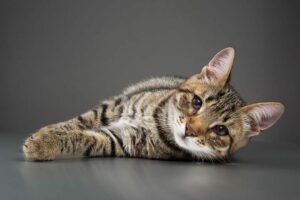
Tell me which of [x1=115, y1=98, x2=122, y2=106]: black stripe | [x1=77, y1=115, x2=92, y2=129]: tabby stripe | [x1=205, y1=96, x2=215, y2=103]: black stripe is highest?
[x1=205, y1=96, x2=215, y2=103]: black stripe

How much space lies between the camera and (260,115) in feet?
6.14

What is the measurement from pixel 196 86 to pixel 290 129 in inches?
54.9

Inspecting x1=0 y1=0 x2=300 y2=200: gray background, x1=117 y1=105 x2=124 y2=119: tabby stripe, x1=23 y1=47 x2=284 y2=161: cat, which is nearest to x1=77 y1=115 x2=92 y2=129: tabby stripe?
x1=23 y1=47 x2=284 y2=161: cat

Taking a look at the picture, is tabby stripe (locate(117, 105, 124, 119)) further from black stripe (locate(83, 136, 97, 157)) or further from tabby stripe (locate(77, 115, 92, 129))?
black stripe (locate(83, 136, 97, 157))

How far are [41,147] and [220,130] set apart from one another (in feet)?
1.95

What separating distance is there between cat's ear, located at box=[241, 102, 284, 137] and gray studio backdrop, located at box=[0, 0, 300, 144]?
111cm

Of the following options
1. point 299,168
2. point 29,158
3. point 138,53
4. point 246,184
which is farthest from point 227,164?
point 138,53

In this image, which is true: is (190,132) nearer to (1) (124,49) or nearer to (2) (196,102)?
(2) (196,102)

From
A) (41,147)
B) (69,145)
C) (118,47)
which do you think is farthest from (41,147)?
(118,47)

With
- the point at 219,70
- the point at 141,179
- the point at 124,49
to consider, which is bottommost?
the point at 141,179

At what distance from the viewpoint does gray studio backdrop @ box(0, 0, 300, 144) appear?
9.61ft

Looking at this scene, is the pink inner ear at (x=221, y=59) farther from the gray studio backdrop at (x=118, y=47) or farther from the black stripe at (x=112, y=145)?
the gray studio backdrop at (x=118, y=47)

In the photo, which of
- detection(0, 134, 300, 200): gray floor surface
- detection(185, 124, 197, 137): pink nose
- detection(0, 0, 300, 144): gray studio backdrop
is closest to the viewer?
detection(0, 134, 300, 200): gray floor surface

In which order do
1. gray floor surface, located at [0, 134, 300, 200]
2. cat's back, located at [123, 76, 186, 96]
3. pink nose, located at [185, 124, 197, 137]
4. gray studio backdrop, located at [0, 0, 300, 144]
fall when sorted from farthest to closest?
gray studio backdrop, located at [0, 0, 300, 144] → cat's back, located at [123, 76, 186, 96] → pink nose, located at [185, 124, 197, 137] → gray floor surface, located at [0, 134, 300, 200]
